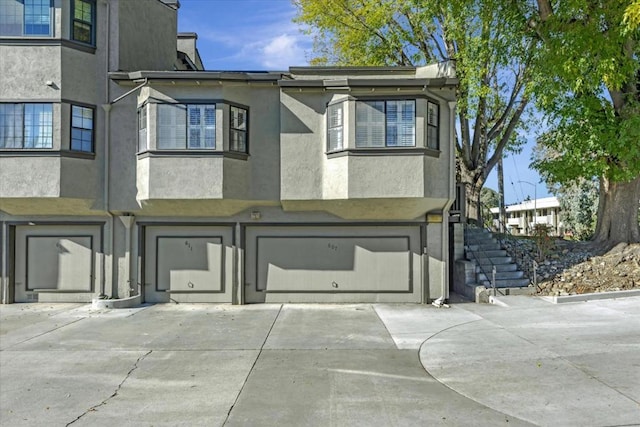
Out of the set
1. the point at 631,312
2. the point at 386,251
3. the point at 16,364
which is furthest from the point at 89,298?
the point at 631,312

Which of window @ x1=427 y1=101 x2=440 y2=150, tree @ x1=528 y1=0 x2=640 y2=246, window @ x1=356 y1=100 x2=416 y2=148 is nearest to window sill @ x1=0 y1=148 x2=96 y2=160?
window @ x1=356 y1=100 x2=416 y2=148

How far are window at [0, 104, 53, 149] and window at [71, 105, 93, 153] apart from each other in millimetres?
538

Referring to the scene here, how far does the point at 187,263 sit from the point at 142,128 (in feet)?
13.3

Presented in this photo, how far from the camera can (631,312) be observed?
31.6 ft

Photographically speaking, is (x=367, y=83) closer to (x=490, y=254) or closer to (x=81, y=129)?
(x=490, y=254)

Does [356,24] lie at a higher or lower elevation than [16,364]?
higher

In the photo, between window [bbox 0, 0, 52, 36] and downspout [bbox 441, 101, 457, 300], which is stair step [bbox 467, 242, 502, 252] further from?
window [bbox 0, 0, 52, 36]

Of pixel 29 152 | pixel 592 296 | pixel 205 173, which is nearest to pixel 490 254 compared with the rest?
pixel 592 296

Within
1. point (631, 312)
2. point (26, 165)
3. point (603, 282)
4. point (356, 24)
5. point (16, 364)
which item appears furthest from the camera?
point (356, 24)

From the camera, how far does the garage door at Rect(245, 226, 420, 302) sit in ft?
40.0

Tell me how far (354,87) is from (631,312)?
8626mm

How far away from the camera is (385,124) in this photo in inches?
443

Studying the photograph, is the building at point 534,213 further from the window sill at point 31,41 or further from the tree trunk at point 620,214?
the window sill at point 31,41

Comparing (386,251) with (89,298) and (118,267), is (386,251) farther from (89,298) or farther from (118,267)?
(89,298)
